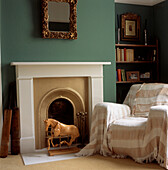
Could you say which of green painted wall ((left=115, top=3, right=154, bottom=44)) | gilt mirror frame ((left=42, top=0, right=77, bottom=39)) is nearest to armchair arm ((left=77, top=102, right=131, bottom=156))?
gilt mirror frame ((left=42, top=0, right=77, bottom=39))

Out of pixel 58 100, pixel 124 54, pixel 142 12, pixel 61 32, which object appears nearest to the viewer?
pixel 61 32

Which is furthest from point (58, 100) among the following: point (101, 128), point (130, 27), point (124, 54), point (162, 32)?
point (162, 32)

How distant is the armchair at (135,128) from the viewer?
9.14 ft

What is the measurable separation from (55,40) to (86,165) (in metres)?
1.81

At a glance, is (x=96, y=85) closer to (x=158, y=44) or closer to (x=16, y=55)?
(x=16, y=55)

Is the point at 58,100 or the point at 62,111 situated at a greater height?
the point at 58,100

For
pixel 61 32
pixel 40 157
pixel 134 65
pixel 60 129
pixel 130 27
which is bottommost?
pixel 40 157

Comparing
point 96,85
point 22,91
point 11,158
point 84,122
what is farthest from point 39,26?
point 11,158

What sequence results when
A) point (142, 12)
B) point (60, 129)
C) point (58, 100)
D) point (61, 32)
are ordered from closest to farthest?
point (60, 129) → point (61, 32) → point (58, 100) → point (142, 12)

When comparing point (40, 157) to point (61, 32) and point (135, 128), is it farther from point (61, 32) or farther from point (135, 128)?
point (61, 32)

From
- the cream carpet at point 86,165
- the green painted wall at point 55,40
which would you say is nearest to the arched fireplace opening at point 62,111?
the green painted wall at point 55,40

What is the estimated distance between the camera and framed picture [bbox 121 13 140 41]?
509cm

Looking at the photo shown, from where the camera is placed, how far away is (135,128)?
299cm

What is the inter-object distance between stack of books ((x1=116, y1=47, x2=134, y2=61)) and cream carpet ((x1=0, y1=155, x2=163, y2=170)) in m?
2.37
